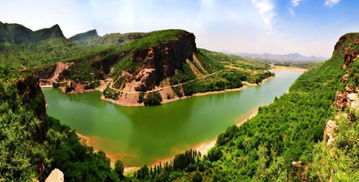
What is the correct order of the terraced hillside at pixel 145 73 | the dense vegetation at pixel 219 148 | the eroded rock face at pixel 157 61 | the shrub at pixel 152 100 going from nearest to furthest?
the dense vegetation at pixel 219 148 < the shrub at pixel 152 100 < the terraced hillside at pixel 145 73 < the eroded rock face at pixel 157 61

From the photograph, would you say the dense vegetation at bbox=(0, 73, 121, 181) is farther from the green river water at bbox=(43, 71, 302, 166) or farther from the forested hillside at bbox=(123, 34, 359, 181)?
the green river water at bbox=(43, 71, 302, 166)

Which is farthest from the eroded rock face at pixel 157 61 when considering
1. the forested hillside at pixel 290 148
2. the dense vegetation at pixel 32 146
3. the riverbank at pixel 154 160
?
the dense vegetation at pixel 32 146

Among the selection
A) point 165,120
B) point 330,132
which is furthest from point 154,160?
point 330,132

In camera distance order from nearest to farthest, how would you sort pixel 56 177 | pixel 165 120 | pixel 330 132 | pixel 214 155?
pixel 56 177 → pixel 330 132 → pixel 214 155 → pixel 165 120

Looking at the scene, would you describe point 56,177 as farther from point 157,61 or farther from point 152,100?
point 157,61

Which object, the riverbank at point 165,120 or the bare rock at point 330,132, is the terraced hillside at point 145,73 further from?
the bare rock at point 330,132

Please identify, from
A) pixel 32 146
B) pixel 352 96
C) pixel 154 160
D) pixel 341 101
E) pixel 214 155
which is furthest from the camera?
pixel 154 160

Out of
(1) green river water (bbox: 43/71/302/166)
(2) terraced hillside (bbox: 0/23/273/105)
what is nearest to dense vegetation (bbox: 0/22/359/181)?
(1) green river water (bbox: 43/71/302/166)

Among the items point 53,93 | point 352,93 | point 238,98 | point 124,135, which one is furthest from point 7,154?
point 53,93

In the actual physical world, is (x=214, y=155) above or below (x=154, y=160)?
above
